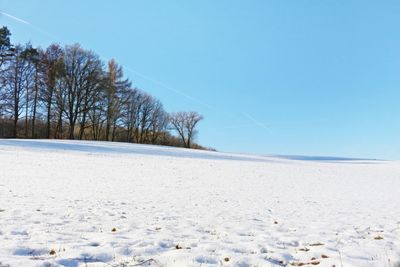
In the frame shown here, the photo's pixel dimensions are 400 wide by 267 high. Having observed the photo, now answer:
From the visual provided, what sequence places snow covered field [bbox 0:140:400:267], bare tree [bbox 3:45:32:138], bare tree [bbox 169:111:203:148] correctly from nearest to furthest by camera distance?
snow covered field [bbox 0:140:400:267]
bare tree [bbox 3:45:32:138]
bare tree [bbox 169:111:203:148]

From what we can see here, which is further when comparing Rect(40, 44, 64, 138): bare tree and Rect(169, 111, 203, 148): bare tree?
Rect(169, 111, 203, 148): bare tree

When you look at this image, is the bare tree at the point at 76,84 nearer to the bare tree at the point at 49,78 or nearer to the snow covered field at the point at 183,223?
the bare tree at the point at 49,78

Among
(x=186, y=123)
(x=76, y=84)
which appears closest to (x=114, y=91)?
(x=76, y=84)

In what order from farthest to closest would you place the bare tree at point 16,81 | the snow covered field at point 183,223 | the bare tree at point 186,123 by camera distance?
the bare tree at point 186,123, the bare tree at point 16,81, the snow covered field at point 183,223

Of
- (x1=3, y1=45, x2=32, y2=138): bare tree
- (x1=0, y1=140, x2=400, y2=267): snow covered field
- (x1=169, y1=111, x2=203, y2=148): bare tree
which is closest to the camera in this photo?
(x1=0, y1=140, x2=400, y2=267): snow covered field

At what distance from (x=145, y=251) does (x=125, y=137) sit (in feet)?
190

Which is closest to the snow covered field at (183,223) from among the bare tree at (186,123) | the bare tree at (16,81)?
the bare tree at (16,81)

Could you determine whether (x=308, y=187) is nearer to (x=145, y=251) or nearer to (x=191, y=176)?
(x=191, y=176)

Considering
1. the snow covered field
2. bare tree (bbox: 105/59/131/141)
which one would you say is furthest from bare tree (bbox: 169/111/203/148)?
the snow covered field

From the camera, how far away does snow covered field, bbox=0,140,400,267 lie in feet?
15.2

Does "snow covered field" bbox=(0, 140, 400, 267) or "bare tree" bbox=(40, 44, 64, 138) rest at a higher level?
"bare tree" bbox=(40, 44, 64, 138)

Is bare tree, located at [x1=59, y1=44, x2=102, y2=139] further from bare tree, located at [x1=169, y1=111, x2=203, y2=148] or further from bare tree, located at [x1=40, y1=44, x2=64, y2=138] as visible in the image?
bare tree, located at [x1=169, y1=111, x2=203, y2=148]

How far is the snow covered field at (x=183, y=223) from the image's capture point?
4633mm

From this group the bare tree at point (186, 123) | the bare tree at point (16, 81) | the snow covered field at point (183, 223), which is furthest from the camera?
the bare tree at point (186, 123)
